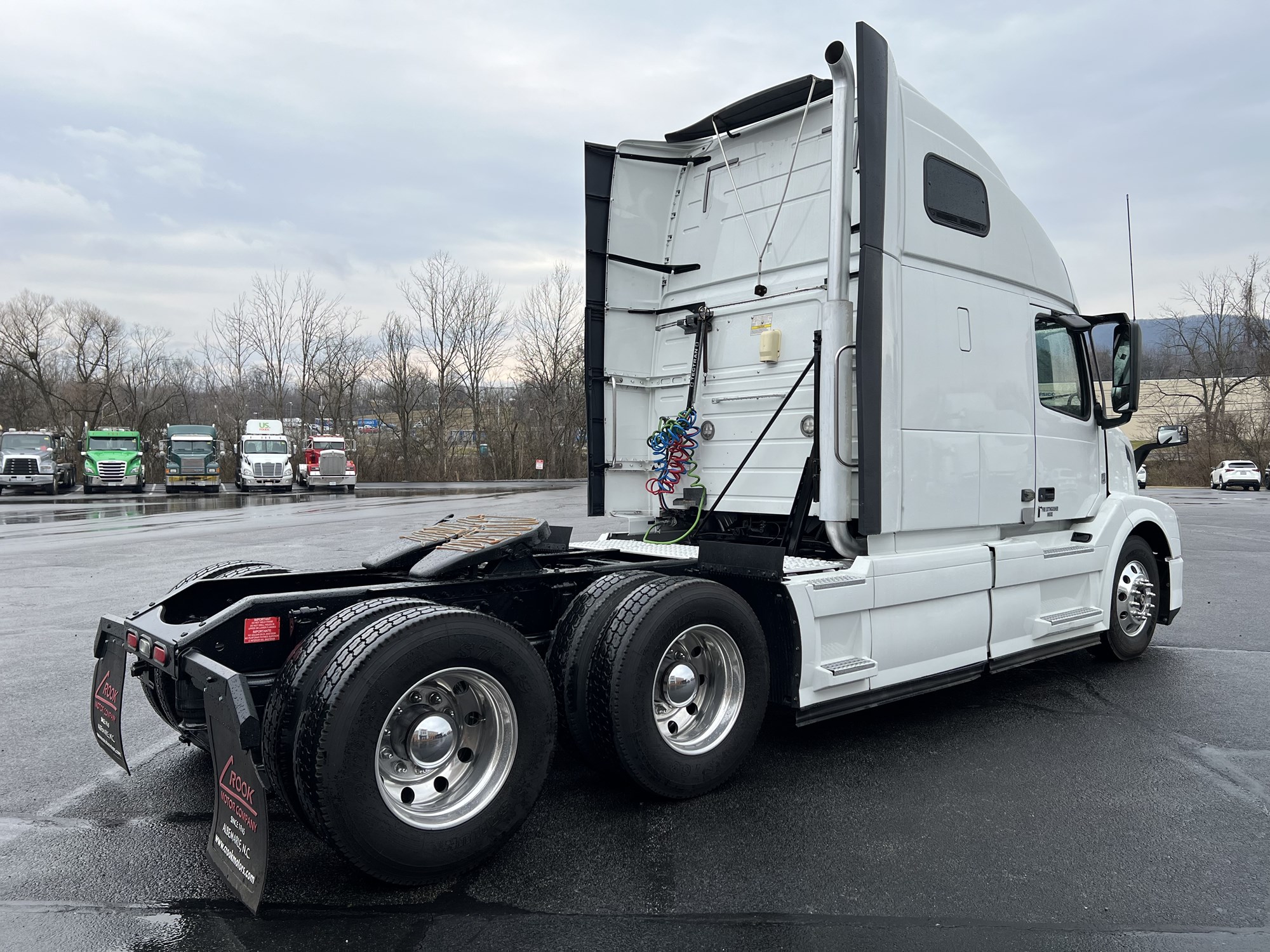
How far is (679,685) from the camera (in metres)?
4.03

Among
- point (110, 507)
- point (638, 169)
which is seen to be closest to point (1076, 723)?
point (638, 169)

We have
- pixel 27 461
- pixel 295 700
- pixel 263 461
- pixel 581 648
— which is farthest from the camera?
pixel 263 461

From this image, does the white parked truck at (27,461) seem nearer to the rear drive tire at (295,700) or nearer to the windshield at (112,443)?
the windshield at (112,443)

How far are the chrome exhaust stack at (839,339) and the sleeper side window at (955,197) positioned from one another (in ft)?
1.92

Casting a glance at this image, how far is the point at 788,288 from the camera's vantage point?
5398mm

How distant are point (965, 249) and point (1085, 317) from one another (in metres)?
1.61

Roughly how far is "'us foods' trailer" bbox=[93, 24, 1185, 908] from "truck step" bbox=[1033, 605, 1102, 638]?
0.03 m

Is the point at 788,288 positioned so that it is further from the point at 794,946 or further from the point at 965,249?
the point at 794,946

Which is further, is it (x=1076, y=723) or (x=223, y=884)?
(x=1076, y=723)

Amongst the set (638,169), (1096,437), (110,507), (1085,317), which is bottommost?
(110,507)

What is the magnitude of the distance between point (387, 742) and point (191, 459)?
38.0 metres

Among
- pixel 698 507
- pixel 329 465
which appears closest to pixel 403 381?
pixel 329 465

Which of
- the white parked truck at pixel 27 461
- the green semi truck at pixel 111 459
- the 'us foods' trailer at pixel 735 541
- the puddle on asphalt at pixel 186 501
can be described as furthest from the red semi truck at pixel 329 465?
the 'us foods' trailer at pixel 735 541

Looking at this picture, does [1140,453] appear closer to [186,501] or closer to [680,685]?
[680,685]
